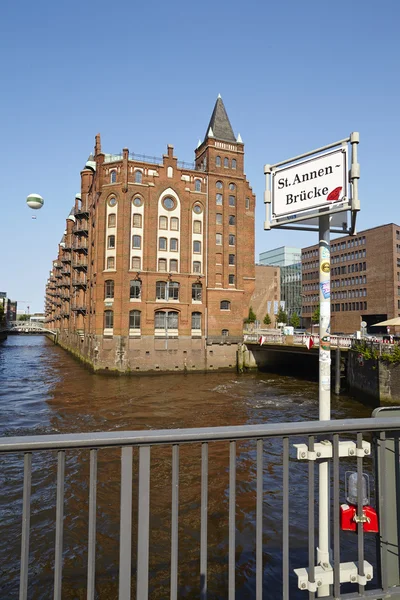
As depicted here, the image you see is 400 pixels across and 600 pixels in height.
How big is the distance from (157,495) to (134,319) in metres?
29.1

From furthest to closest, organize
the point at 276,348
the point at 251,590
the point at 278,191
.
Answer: the point at 276,348 < the point at 251,590 < the point at 278,191

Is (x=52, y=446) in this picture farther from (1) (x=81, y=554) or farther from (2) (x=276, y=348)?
(2) (x=276, y=348)

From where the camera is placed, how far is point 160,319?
40.5 meters

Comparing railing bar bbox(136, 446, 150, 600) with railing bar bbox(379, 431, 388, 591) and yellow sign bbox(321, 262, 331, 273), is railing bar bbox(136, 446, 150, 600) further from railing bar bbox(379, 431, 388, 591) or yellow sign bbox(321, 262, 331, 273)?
yellow sign bbox(321, 262, 331, 273)

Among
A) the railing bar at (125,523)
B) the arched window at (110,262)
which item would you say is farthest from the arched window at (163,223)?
the railing bar at (125,523)

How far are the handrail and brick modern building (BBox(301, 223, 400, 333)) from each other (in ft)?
230

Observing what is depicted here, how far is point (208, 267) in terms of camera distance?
42.5m

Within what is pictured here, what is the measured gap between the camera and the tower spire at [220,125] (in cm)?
4459

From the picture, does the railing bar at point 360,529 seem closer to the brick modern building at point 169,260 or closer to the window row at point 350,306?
the brick modern building at point 169,260

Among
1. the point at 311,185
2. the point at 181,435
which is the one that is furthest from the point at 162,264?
the point at 181,435

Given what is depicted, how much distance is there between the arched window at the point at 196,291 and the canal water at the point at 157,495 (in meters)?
16.8

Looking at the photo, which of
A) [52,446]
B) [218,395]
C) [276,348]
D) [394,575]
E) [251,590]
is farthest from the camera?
[276,348]

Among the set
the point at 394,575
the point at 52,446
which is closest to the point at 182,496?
the point at 394,575

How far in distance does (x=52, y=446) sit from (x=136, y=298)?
38.0 metres
